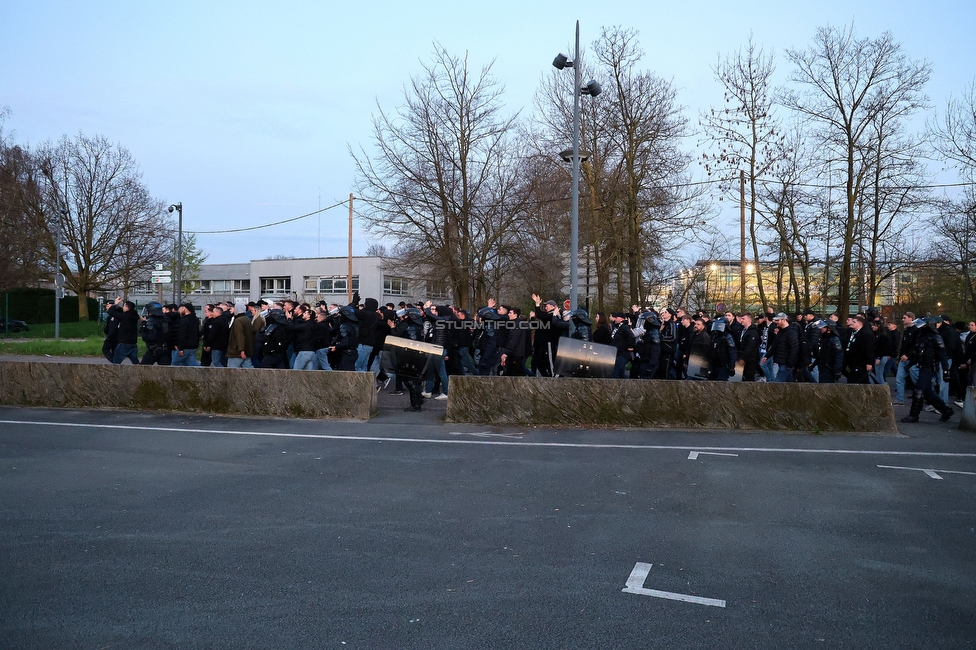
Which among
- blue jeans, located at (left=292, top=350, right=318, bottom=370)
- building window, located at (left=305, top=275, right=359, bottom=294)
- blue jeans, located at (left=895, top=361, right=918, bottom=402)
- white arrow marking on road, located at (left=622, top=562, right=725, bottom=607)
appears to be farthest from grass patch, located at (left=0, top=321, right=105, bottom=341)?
white arrow marking on road, located at (left=622, top=562, right=725, bottom=607)

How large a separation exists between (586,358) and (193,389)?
6.47 metres

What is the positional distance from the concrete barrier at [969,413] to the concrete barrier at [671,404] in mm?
1330

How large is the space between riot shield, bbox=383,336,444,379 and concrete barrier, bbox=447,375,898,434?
1192 millimetres

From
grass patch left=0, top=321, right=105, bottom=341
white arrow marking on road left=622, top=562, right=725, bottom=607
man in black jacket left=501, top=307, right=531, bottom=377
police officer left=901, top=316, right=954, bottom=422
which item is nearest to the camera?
white arrow marking on road left=622, top=562, right=725, bottom=607

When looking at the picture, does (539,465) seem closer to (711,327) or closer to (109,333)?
(711,327)

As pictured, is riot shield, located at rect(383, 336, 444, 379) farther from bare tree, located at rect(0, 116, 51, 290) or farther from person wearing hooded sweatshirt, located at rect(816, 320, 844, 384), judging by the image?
bare tree, located at rect(0, 116, 51, 290)

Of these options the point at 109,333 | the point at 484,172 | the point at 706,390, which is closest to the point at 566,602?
the point at 706,390

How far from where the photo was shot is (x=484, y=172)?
27.9 meters

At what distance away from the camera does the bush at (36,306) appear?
44.2 m

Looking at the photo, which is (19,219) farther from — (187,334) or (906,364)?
(906,364)

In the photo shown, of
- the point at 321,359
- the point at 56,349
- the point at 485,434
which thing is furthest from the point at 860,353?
the point at 56,349

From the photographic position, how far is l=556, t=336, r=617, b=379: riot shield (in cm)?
1318

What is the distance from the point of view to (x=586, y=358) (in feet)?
43.2

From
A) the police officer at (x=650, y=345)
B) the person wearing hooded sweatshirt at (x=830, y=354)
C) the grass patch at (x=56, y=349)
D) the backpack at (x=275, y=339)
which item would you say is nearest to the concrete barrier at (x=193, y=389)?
the backpack at (x=275, y=339)
